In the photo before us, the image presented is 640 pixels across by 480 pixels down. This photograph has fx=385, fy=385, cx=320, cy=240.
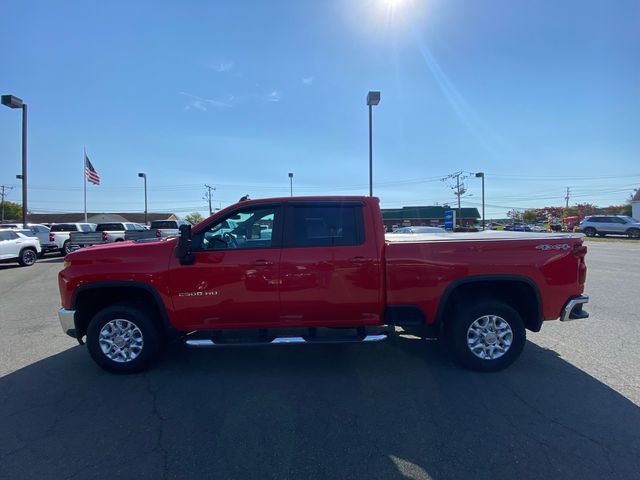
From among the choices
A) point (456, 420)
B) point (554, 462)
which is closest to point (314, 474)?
point (456, 420)

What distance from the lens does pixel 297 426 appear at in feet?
10.8

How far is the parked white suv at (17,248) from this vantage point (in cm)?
1511

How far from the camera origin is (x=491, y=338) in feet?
14.3

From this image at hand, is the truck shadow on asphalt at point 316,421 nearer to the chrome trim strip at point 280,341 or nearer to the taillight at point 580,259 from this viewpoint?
the chrome trim strip at point 280,341

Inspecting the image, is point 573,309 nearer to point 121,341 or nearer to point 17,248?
point 121,341

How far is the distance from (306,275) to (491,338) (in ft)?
7.26

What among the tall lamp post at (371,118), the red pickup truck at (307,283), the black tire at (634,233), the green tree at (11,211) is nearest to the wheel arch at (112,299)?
the red pickup truck at (307,283)

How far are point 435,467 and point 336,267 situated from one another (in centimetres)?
212

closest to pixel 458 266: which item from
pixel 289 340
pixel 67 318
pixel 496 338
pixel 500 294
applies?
pixel 500 294

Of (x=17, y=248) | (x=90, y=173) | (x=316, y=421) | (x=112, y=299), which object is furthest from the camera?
(x=90, y=173)

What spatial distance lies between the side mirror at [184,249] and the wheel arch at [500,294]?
2828 millimetres

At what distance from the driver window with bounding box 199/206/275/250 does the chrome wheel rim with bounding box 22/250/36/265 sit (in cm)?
1580

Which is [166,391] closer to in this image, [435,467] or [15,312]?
[435,467]

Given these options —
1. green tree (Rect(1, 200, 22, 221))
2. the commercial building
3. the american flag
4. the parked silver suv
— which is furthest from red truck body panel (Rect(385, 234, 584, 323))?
green tree (Rect(1, 200, 22, 221))
